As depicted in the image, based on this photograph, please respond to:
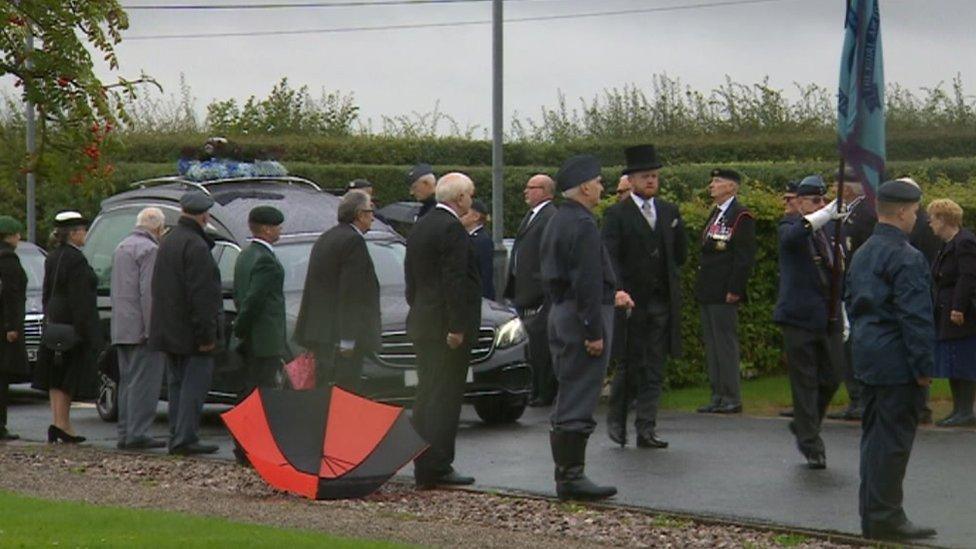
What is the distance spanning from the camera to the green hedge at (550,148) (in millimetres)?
38281

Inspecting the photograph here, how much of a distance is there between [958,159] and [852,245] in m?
19.5

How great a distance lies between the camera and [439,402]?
45.0ft

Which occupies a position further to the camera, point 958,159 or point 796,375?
point 958,159

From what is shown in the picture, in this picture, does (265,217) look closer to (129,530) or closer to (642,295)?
(642,295)

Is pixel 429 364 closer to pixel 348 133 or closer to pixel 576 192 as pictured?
pixel 576 192

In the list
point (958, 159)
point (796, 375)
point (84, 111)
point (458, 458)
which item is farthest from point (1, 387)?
point (958, 159)

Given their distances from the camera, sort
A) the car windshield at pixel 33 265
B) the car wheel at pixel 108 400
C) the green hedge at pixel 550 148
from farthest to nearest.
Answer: the green hedge at pixel 550 148 < the car windshield at pixel 33 265 < the car wheel at pixel 108 400

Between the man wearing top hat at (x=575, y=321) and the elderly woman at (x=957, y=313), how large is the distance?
15.8ft

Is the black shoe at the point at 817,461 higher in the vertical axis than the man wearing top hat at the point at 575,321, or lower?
lower

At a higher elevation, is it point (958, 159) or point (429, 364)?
point (958, 159)

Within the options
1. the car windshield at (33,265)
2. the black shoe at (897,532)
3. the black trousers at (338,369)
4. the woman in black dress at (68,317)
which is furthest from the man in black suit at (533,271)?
the car windshield at (33,265)

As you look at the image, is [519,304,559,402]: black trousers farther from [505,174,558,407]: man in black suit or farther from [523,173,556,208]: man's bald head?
[523,173,556,208]: man's bald head

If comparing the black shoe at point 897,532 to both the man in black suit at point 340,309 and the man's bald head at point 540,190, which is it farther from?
the man's bald head at point 540,190

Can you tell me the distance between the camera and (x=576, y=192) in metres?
13.1
